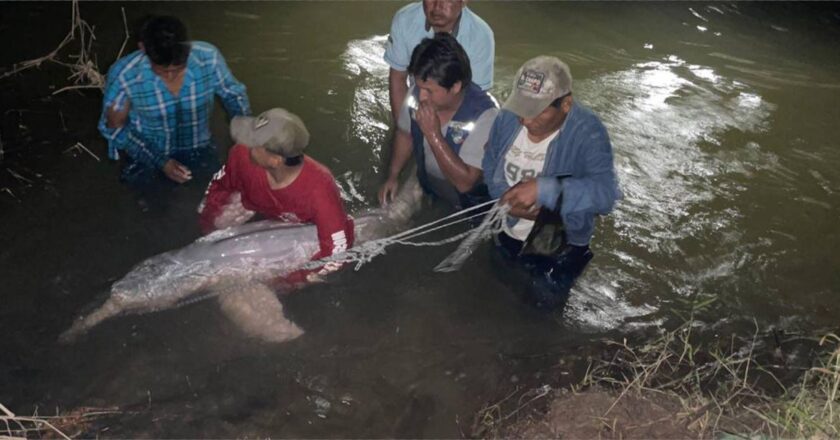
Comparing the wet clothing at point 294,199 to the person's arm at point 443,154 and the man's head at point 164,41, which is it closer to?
the person's arm at point 443,154

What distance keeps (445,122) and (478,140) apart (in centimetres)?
24

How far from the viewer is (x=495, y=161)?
3.50 meters

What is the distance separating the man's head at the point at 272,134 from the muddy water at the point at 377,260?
1.18 m

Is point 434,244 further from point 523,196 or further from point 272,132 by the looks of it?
point 272,132

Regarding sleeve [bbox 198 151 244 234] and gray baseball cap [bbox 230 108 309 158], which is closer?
gray baseball cap [bbox 230 108 309 158]

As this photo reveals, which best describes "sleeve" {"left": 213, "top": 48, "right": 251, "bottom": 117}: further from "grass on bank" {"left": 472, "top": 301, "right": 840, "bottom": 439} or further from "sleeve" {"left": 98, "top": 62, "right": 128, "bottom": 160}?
"grass on bank" {"left": 472, "top": 301, "right": 840, "bottom": 439}

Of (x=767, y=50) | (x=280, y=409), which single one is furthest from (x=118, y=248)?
(x=767, y=50)

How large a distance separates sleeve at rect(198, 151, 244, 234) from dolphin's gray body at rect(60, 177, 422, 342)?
8.1 inches

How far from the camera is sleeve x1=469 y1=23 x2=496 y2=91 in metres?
4.35

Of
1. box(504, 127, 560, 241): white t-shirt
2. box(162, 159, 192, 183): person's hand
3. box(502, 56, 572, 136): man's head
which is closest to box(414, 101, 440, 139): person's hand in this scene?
box(504, 127, 560, 241): white t-shirt

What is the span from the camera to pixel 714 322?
3992mm

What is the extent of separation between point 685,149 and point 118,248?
16.9 feet

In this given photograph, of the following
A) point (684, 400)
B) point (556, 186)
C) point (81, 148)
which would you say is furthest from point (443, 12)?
point (81, 148)

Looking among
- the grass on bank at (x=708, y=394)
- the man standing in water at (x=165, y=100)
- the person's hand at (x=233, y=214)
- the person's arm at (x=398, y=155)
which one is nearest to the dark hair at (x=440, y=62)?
the person's arm at (x=398, y=155)
